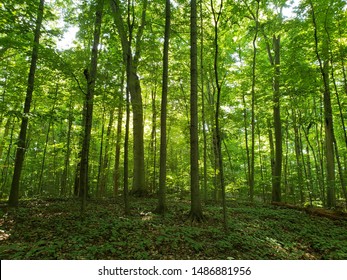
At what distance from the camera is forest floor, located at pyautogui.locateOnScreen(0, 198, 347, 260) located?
13.6 feet

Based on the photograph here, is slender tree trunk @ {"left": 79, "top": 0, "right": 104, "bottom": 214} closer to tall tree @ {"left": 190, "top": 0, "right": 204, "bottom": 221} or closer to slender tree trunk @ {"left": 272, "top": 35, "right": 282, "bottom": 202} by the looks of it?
tall tree @ {"left": 190, "top": 0, "right": 204, "bottom": 221}

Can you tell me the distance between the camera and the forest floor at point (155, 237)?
4152 millimetres

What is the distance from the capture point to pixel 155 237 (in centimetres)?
494

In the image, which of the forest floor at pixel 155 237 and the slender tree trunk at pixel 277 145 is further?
the slender tree trunk at pixel 277 145

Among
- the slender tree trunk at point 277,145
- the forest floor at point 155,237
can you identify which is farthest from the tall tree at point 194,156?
the slender tree trunk at point 277,145

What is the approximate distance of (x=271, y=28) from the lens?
10070 mm

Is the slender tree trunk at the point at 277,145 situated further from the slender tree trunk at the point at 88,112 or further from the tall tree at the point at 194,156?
the slender tree trunk at the point at 88,112

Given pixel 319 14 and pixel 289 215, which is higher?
pixel 319 14

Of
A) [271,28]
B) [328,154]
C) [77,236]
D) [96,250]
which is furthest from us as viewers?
[328,154]

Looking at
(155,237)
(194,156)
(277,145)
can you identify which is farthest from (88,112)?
(277,145)

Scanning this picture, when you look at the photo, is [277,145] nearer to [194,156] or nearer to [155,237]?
[194,156]

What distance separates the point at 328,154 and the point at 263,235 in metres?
8.02
